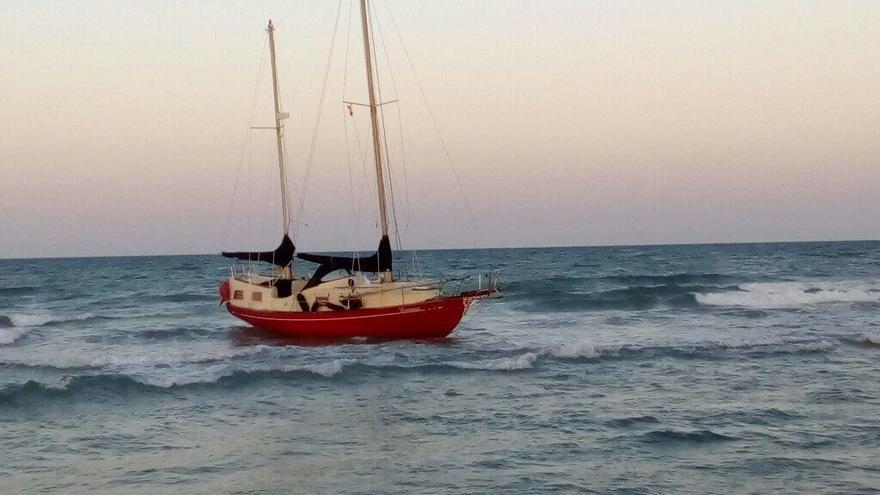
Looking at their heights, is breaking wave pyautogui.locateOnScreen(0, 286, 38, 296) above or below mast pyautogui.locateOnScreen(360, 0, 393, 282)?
below

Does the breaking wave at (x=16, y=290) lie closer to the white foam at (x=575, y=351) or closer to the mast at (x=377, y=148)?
the mast at (x=377, y=148)

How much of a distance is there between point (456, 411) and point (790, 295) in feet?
122

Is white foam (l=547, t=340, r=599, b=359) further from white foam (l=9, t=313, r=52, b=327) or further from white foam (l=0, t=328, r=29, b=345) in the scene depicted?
white foam (l=9, t=313, r=52, b=327)

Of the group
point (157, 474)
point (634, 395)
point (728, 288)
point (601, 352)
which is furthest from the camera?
point (728, 288)

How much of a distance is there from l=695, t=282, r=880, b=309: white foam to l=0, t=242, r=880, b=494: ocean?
11303 mm

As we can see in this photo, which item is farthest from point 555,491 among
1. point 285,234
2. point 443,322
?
point 285,234

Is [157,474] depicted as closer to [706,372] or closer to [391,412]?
[391,412]

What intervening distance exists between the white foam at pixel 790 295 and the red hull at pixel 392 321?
22.4m

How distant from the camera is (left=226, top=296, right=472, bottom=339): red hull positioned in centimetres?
2694

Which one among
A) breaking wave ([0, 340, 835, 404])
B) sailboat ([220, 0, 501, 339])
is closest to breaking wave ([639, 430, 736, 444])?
breaking wave ([0, 340, 835, 404])

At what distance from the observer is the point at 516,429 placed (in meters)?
15.1

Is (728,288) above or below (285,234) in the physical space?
below

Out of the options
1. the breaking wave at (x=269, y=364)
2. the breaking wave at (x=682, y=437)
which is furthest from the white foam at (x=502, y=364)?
the breaking wave at (x=682, y=437)

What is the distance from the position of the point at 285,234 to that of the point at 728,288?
32.9m
